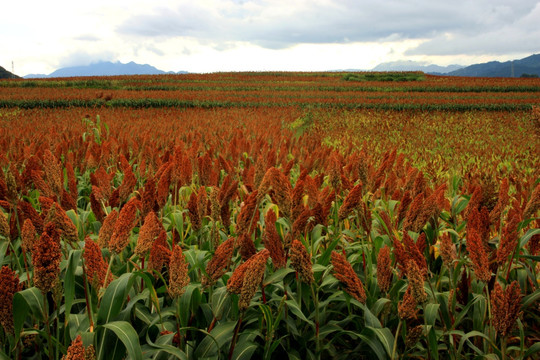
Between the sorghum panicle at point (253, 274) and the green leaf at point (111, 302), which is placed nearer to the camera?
the sorghum panicle at point (253, 274)

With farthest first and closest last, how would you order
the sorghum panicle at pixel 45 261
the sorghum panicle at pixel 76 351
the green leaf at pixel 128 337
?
the green leaf at pixel 128 337 < the sorghum panicle at pixel 45 261 < the sorghum panicle at pixel 76 351

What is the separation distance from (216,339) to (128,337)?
31 cm

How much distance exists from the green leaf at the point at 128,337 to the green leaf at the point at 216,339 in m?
0.28

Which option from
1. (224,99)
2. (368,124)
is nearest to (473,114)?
(368,124)

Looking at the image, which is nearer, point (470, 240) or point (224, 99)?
point (470, 240)

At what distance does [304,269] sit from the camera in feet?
3.53

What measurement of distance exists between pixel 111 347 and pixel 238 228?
0.53m

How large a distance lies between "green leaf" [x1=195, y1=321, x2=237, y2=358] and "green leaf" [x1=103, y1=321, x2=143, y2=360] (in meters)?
0.28

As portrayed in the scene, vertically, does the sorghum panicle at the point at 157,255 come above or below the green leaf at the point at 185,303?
above

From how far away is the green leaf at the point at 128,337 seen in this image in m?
0.92

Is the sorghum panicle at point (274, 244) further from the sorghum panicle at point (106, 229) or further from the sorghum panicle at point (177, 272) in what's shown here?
the sorghum panicle at point (106, 229)

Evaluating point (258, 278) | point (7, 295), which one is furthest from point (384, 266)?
point (7, 295)

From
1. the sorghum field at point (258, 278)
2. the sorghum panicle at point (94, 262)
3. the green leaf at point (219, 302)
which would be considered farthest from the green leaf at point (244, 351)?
the sorghum panicle at point (94, 262)

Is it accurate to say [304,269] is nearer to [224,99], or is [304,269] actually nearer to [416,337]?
[416,337]
